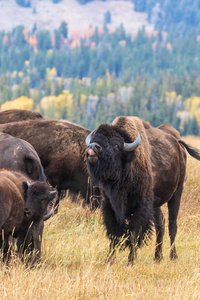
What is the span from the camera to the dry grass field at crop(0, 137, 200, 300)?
4.57 metres

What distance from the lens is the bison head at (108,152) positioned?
19.5 feet

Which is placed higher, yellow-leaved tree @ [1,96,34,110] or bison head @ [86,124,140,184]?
bison head @ [86,124,140,184]

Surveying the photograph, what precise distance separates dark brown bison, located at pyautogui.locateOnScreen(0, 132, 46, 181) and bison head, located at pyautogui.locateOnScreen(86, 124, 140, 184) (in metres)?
1.29

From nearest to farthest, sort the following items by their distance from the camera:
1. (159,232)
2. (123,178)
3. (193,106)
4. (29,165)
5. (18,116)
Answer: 1. (123,178)
2. (29,165)
3. (159,232)
4. (18,116)
5. (193,106)


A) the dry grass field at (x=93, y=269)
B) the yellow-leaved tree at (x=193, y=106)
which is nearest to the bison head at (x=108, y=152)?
the dry grass field at (x=93, y=269)

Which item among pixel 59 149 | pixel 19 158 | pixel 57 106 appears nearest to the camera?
pixel 19 158

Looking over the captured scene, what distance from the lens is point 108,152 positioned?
19.6 ft

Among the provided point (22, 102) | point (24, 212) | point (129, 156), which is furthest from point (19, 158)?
point (22, 102)

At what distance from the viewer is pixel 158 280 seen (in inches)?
222

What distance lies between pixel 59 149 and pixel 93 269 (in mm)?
3524

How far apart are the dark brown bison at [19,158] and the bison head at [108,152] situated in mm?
1294

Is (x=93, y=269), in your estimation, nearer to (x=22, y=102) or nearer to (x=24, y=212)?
(x=24, y=212)

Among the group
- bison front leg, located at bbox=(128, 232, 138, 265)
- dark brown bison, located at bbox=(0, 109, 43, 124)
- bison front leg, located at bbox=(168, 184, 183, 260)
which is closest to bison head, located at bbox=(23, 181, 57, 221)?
bison front leg, located at bbox=(128, 232, 138, 265)

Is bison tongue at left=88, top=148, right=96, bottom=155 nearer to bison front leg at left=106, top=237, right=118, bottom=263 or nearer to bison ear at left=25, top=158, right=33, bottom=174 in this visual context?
bison front leg at left=106, top=237, right=118, bottom=263
